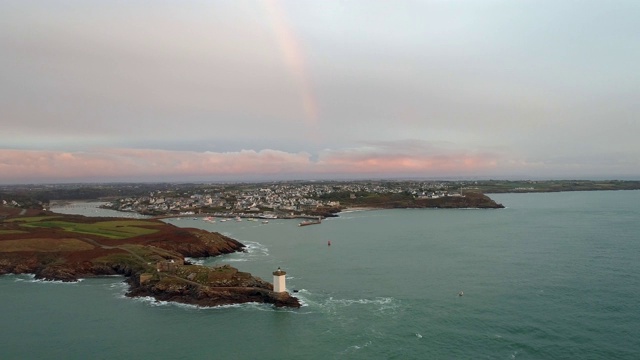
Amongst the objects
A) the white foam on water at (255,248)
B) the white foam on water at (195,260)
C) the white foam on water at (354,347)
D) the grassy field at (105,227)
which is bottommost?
the white foam on water at (195,260)

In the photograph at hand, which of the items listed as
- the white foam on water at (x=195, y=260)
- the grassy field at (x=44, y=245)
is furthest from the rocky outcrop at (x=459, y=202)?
the grassy field at (x=44, y=245)

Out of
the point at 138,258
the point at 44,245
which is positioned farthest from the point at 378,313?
the point at 44,245

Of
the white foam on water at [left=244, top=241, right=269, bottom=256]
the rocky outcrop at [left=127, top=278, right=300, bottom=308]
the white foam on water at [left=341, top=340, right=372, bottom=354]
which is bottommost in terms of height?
the white foam on water at [left=244, top=241, right=269, bottom=256]

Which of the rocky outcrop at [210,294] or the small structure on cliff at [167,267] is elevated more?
the small structure on cliff at [167,267]

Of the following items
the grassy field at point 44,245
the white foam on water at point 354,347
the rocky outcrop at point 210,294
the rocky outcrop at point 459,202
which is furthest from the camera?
the rocky outcrop at point 459,202

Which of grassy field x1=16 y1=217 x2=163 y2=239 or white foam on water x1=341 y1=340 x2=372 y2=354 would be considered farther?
grassy field x1=16 y1=217 x2=163 y2=239

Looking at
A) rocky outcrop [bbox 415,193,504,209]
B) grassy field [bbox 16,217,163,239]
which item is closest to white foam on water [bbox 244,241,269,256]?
grassy field [bbox 16,217,163,239]

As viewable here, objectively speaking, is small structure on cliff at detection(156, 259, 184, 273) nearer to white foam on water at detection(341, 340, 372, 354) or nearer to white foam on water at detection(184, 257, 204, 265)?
white foam on water at detection(184, 257, 204, 265)

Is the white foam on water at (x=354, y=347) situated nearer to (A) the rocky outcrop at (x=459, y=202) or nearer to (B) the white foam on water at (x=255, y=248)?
(B) the white foam on water at (x=255, y=248)
